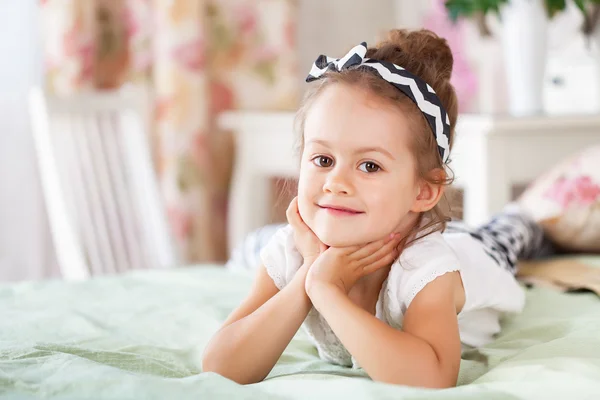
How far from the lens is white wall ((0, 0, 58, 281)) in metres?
2.49

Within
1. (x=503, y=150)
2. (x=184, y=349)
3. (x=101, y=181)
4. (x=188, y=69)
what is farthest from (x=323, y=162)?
(x=188, y=69)

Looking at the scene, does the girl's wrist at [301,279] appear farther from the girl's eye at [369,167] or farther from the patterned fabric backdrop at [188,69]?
the patterned fabric backdrop at [188,69]

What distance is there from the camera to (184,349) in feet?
3.70

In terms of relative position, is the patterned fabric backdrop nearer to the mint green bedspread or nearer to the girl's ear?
the mint green bedspread

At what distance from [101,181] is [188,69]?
0.44m

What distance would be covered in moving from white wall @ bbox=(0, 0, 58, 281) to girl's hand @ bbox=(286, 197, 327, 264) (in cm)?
168

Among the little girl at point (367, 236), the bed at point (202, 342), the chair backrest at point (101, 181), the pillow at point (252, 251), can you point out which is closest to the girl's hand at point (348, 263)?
the little girl at point (367, 236)

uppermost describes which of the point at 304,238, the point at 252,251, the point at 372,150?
the point at 372,150

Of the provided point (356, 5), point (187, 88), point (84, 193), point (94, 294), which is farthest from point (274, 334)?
point (356, 5)

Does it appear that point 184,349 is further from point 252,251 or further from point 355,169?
point 252,251

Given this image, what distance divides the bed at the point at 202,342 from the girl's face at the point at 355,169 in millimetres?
178

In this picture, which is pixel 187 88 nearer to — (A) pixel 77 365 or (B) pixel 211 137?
(B) pixel 211 137

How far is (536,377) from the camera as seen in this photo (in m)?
0.85

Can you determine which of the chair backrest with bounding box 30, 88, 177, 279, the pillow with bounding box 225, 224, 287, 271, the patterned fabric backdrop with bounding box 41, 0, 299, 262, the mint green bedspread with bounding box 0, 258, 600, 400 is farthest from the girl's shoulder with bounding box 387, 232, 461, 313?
the patterned fabric backdrop with bounding box 41, 0, 299, 262
